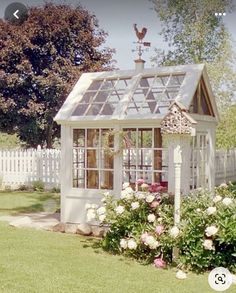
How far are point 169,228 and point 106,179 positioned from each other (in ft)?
8.21

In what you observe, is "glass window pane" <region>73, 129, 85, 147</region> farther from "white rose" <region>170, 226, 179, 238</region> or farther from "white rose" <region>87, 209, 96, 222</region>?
"white rose" <region>170, 226, 179, 238</region>

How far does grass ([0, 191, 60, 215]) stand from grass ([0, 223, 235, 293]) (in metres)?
3.88

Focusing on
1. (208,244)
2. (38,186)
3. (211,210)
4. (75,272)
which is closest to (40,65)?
(38,186)

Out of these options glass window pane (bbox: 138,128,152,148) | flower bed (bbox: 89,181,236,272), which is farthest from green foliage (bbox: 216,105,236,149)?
flower bed (bbox: 89,181,236,272)

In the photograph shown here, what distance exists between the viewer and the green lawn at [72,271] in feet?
16.4

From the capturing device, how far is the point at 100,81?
363 inches

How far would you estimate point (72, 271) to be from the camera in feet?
18.6

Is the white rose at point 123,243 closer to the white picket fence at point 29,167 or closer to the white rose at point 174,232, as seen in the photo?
the white rose at point 174,232

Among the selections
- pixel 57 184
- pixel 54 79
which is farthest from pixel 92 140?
pixel 54 79

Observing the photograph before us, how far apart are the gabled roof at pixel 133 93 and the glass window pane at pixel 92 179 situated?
3.73ft

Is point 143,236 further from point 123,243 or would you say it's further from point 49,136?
point 49,136

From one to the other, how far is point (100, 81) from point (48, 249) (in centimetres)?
410

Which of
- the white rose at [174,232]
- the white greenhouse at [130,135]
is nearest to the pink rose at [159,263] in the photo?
the white rose at [174,232]

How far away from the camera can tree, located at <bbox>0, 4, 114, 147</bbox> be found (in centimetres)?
1947
